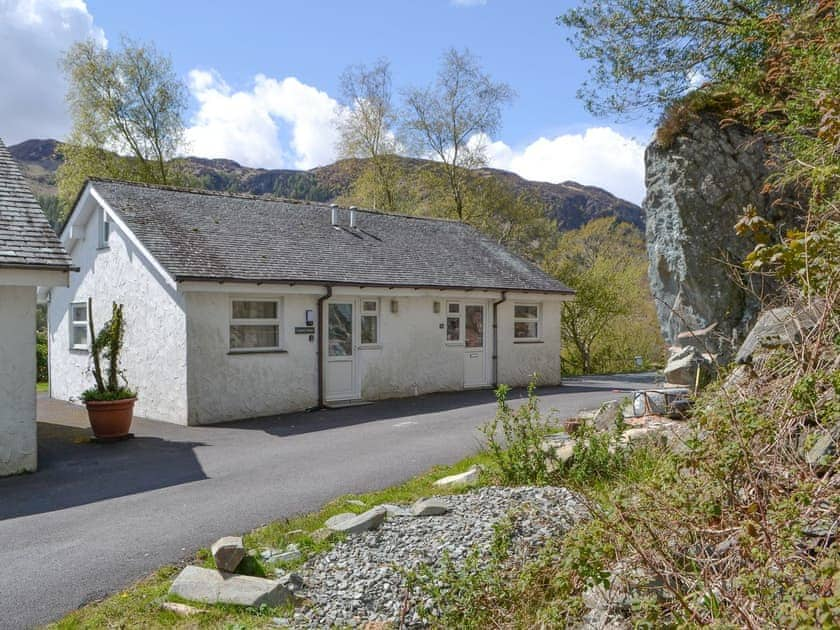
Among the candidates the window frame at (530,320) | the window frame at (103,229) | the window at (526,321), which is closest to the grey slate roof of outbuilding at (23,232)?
the window frame at (103,229)

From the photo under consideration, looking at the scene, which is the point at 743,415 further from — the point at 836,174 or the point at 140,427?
the point at 140,427

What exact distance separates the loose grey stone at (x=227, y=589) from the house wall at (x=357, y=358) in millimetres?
8898

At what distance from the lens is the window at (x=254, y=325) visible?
1430 centimetres

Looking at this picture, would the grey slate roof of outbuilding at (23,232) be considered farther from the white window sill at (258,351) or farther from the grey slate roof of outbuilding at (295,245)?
the white window sill at (258,351)

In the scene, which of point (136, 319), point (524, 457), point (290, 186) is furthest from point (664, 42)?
point (290, 186)

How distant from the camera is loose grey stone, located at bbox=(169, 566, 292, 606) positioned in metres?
4.61

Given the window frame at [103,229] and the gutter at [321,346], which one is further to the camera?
the window frame at [103,229]

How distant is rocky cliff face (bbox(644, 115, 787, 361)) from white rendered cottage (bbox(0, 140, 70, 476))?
10.4 m

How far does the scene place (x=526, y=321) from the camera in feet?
66.7

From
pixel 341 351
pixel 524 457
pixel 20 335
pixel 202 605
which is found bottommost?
pixel 202 605

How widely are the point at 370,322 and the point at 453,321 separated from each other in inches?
117

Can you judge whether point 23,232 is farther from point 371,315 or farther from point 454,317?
point 454,317

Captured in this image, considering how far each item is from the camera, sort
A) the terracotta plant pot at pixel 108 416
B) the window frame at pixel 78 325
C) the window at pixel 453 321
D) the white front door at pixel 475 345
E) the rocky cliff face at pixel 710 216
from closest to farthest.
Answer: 1. the rocky cliff face at pixel 710 216
2. the terracotta plant pot at pixel 108 416
3. the window frame at pixel 78 325
4. the window at pixel 453 321
5. the white front door at pixel 475 345

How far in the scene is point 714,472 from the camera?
155 inches
